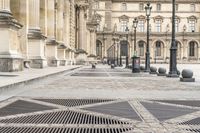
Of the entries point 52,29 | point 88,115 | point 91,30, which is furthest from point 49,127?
point 91,30

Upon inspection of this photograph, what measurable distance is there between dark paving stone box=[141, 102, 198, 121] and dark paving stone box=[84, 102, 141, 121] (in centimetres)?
39

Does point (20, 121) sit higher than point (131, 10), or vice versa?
point (131, 10)

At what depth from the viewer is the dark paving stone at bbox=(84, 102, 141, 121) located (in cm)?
842

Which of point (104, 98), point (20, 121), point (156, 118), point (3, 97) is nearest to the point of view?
point (20, 121)

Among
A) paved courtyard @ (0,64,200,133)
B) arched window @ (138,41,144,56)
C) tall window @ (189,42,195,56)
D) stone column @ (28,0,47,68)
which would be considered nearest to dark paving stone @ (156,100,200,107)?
paved courtyard @ (0,64,200,133)

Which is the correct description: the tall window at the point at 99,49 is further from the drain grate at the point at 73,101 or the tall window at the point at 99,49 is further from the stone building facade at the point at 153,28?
the drain grate at the point at 73,101

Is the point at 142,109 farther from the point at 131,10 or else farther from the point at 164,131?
the point at 131,10

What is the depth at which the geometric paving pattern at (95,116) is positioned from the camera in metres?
6.98

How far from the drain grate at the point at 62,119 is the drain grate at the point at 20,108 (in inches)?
22.2

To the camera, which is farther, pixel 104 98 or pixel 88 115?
pixel 104 98

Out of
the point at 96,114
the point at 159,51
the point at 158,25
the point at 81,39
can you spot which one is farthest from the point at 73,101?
the point at 158,25

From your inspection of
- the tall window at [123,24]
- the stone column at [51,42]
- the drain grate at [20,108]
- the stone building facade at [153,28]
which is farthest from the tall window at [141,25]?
the drain grate at [20,108]

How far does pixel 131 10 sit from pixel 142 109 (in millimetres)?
131050

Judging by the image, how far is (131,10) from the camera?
138750 mm
